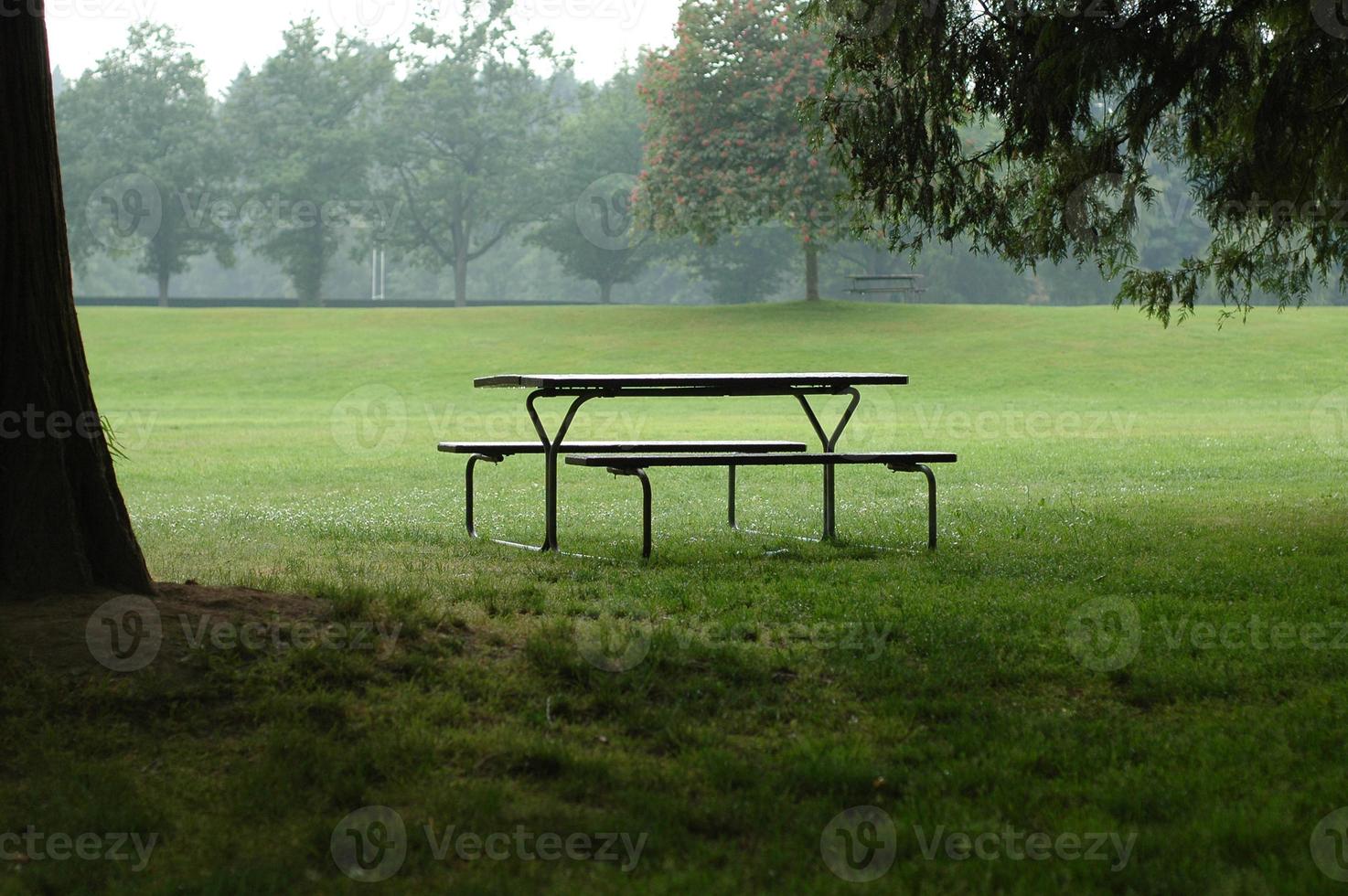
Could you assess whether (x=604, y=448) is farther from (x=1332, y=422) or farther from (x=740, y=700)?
(x=1332, y=422)

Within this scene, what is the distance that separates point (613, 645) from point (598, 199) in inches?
2375

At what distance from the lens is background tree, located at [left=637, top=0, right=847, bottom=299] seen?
3869 centimetres

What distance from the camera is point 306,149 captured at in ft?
204

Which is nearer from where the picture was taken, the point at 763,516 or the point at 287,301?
the point at 763,516

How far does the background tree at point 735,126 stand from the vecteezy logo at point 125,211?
29.3 metres

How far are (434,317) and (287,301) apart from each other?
2595cm

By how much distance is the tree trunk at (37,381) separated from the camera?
509 centimetres

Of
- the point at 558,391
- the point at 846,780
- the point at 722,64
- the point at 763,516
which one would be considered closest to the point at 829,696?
the point at 846,780

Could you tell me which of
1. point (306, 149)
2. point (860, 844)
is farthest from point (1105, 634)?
point (306, 149)

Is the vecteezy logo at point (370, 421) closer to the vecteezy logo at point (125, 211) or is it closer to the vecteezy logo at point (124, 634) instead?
the vecteezy logo at point (124, 634)

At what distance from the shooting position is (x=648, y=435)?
20.2 meters

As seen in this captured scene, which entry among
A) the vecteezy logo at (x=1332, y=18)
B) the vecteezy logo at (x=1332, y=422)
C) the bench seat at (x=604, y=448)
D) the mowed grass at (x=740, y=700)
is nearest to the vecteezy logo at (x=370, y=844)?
the mowed grass at (x=740, y=700)

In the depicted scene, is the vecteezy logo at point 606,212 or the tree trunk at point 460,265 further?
the tree trunk at point 460,265

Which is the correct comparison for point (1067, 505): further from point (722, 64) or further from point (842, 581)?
point (722, 64)
